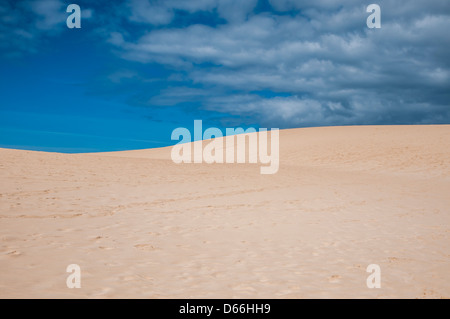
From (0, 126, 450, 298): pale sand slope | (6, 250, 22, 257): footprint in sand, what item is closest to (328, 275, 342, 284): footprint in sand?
(0, 126, 450, 298): pale sand slope

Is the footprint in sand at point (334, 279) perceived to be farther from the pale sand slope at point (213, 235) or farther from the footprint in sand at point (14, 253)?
the footprint in sand at point (14, 253)

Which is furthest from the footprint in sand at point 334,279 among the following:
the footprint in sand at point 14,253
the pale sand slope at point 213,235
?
the footprint in sand at point 14,253

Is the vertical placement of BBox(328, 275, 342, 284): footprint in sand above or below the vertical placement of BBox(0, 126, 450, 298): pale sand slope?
below

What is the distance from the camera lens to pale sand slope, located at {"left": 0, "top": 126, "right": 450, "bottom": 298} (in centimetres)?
479

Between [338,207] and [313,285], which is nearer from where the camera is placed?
[313,285]

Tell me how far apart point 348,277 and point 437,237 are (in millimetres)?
4334

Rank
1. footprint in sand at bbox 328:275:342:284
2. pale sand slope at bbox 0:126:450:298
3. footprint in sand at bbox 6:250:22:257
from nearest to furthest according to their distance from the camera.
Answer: pale sand slope at bbox 0:126:450:298 → footprint in sand at bbox 328:275:342:284 → footprint in sand at bbox 6:250:22:257

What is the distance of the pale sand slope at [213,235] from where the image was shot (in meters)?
4.79

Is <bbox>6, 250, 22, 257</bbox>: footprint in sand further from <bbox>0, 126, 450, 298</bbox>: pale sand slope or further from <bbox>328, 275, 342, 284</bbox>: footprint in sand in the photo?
<bbox>328, 275, 342, 284</bbox>: footprint in sand

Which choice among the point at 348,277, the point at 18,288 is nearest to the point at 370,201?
the point at 348,277

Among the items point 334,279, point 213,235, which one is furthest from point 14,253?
point 334,279

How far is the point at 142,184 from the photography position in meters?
15.4
